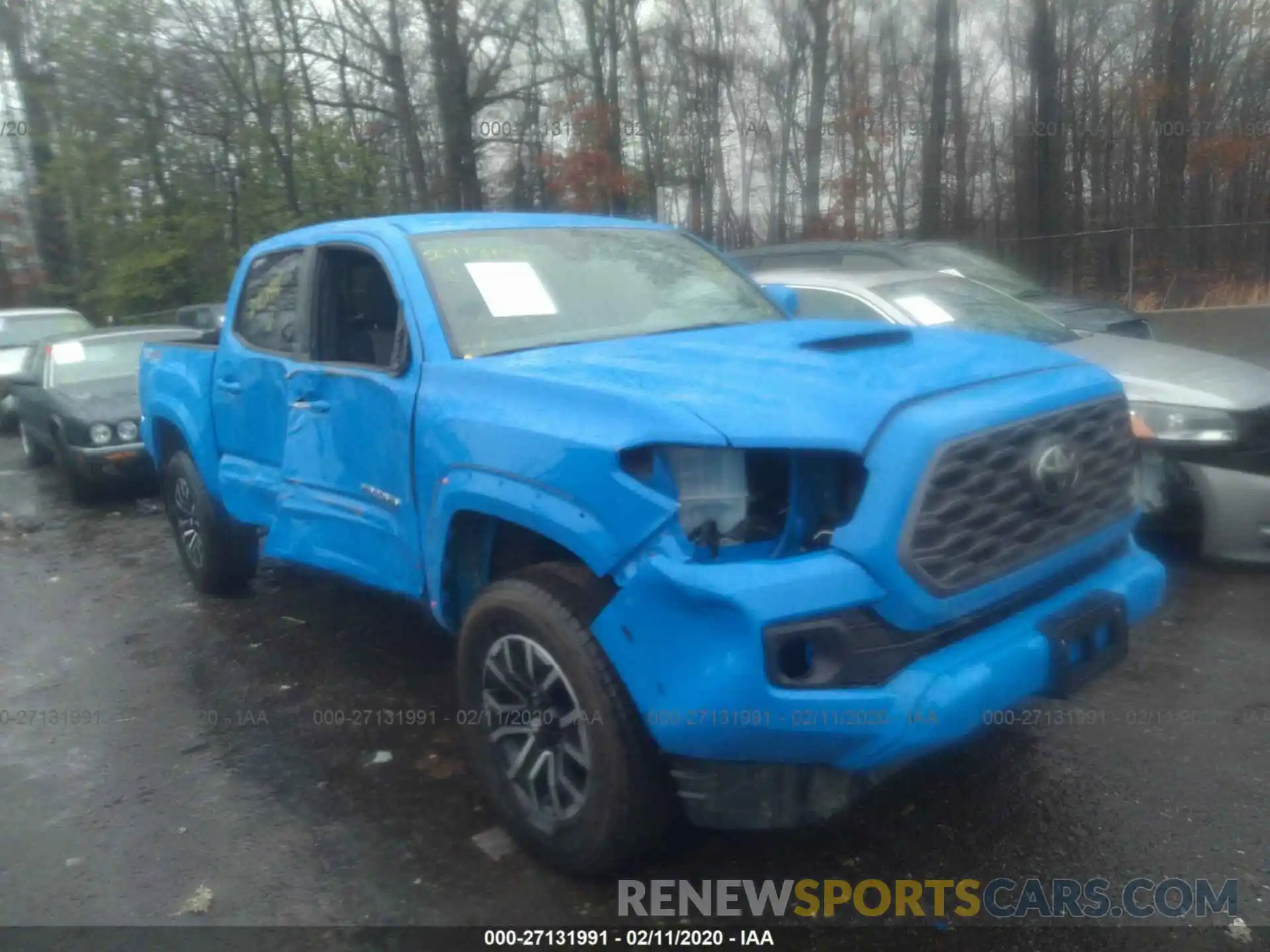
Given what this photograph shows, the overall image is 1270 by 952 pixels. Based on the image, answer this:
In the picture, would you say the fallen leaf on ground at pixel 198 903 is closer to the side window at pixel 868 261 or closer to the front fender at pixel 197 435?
the front fender at pixel 197 435

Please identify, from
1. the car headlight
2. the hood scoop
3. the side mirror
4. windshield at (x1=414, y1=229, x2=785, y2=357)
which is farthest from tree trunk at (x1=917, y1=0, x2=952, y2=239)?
the hood scoop

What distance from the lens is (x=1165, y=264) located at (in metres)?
15.8

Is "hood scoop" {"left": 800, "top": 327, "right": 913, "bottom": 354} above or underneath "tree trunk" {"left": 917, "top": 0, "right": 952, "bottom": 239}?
underneath

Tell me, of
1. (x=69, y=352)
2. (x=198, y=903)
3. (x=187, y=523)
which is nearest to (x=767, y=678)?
(x=198, y=903)

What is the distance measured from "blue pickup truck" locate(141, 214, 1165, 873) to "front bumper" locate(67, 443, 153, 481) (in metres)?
5.84

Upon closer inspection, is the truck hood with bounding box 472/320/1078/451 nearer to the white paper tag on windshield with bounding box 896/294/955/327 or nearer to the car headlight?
the car headlight

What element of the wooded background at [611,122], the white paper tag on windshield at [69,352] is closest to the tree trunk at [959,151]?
the wooded background at [611,122]

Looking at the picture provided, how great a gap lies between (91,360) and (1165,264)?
14.3 metres

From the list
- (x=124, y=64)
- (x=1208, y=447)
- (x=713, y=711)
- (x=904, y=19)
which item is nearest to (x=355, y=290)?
(x=713, y=711)

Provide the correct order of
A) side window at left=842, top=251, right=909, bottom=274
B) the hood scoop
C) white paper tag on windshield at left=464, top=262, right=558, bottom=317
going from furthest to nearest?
side window at left=842, top=251, right=909, bottom=274, white paper tag on windshield at left=464, top=262, right=558, bottom=317, the hood scoop

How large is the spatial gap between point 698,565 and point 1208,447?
3.66m

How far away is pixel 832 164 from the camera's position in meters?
30.8

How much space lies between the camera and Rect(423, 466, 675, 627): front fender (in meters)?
2.74

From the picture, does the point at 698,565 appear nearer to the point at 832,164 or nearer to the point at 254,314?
the point at 254,314
